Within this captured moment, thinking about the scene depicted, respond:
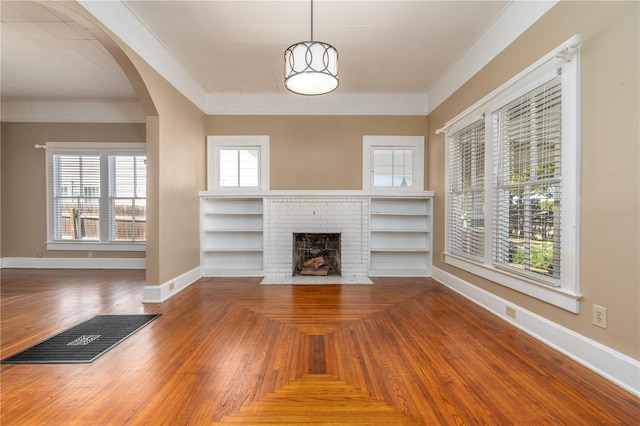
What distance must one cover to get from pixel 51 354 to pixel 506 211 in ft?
13.7

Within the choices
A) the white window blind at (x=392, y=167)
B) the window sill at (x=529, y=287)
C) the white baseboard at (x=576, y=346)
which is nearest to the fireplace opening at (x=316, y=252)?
the white window blind at (x=392, y=167)

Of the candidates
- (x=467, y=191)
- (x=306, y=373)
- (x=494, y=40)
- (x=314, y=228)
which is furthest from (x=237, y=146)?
(x=306, y=373)

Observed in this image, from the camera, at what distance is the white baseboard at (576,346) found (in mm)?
1687

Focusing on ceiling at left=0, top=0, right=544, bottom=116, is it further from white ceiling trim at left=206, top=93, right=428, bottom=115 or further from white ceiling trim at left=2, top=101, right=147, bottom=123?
white ceiling trim at left=2, top=101, right=147, bottom=123

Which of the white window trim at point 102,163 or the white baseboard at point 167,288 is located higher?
the white window trim at point 102,163

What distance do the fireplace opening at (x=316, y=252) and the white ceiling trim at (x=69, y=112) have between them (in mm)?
3829

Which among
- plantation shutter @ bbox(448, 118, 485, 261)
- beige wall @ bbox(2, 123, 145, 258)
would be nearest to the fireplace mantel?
Answer: plantation shutter @ bbox(448, 118, 485, 261)

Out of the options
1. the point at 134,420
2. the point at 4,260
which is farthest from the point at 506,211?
the point at 4,260

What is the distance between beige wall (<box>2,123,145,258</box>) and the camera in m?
5.22

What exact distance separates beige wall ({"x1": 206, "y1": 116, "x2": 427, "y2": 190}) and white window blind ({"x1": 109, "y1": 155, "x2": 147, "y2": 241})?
72.3 inches

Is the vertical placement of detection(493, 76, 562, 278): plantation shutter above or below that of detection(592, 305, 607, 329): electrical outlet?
above

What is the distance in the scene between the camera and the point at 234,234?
499cm

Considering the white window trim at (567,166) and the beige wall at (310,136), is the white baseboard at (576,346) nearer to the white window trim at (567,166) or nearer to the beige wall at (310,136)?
the white window trim at (567,166)

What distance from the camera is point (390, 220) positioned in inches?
198
